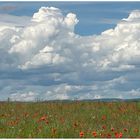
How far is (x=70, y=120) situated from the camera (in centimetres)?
2036

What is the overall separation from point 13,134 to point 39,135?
0.92m

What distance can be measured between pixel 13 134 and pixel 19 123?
255cm

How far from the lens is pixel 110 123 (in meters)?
20.5

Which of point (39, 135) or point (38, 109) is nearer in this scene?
point (39, 135)

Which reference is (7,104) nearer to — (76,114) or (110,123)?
(76,114)

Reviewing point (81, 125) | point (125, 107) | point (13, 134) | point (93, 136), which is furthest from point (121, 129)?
point (125, 107)

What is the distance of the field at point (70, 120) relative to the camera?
659 inches

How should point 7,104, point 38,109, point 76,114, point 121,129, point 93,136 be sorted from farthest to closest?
point 7,104
point 38,109
point 76,114
point 121,129
point 93,136

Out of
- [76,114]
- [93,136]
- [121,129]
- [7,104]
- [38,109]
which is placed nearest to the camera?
[93,136]

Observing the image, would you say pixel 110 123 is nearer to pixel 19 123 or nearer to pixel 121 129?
pixel 121 129

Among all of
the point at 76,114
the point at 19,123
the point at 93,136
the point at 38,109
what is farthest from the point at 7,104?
the point at 93,136

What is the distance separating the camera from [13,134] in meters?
16.7

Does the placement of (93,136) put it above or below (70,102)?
below

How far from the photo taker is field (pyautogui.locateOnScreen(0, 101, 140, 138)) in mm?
16750
